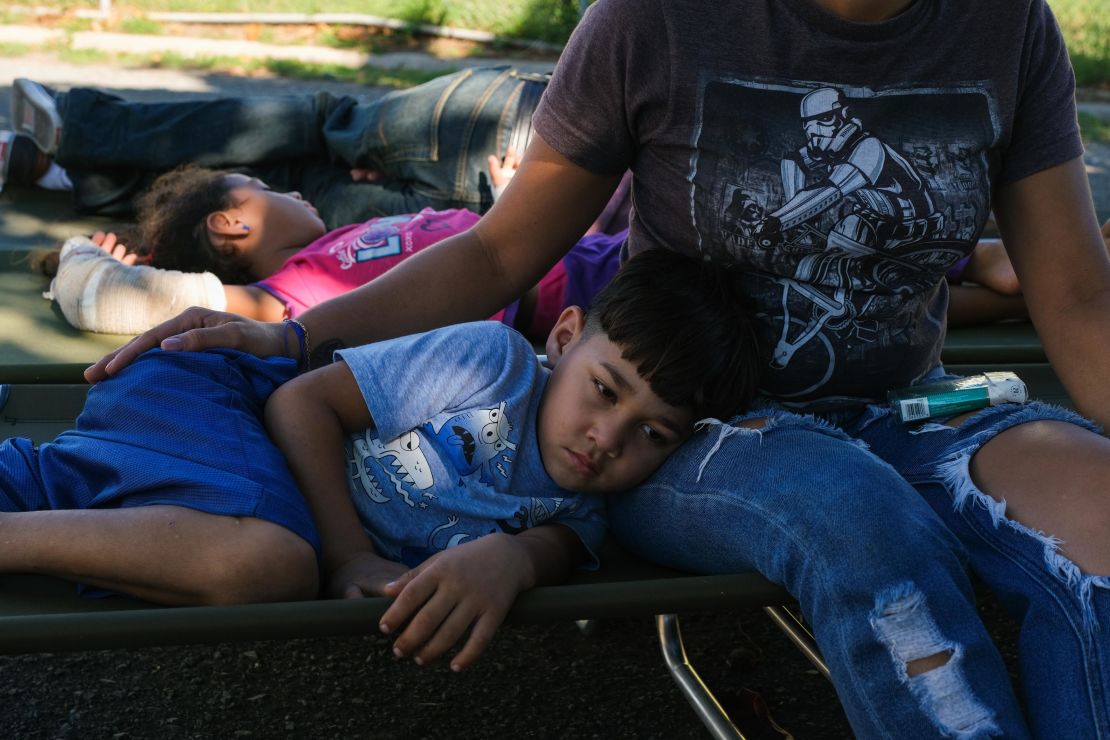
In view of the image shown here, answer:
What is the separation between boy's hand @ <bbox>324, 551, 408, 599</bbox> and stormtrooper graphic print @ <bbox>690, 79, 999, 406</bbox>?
0.65 metres

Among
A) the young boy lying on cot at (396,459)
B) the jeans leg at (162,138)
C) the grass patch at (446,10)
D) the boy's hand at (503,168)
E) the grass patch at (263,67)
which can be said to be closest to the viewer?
the young boy lying on cot at (396,459)

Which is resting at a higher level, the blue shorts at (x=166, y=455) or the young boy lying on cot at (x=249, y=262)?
the blue shorts at (x=166, y=455)

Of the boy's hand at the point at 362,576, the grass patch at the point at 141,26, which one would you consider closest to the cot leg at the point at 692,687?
the boy's hand at the point at 362,576

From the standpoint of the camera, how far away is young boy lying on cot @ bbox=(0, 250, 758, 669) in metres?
1.54

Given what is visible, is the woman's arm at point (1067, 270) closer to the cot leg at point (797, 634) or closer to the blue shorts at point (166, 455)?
the cot leg at point (797, 634)

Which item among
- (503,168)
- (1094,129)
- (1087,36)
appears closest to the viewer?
(503,168)

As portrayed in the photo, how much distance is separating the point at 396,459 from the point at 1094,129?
603 cm

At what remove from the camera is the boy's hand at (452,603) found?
1.50 meters

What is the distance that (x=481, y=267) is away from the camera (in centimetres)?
201

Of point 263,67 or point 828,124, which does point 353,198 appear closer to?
point 828,124

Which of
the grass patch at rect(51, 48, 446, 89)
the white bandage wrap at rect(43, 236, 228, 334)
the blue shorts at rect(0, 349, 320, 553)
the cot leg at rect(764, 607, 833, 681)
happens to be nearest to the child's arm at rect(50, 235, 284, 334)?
the white bandage wrap at rect(43, 236, 228, 334)

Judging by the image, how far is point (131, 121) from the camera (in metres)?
3.79

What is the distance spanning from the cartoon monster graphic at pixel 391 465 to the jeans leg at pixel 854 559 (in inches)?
13.4

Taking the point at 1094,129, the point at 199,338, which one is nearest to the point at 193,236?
the point at 199,338
